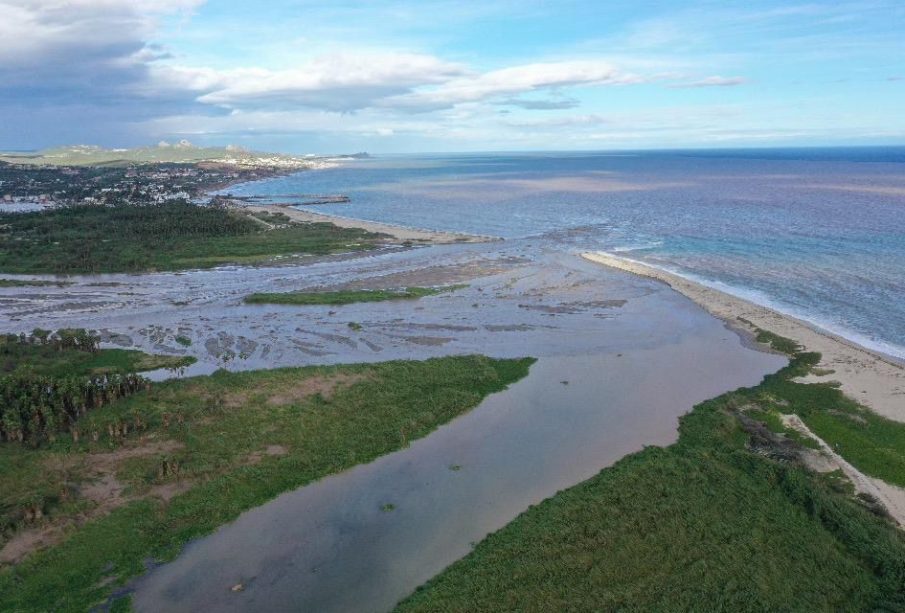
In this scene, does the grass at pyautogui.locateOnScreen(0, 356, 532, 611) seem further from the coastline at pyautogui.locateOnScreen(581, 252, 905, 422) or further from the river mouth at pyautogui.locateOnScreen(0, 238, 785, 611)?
the coastline at pyautogui.locateOnScreen(581, 252, 905, 422)

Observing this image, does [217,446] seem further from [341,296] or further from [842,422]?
[842,422]

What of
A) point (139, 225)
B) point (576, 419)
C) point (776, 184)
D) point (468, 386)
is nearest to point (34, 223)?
point (139, 225)

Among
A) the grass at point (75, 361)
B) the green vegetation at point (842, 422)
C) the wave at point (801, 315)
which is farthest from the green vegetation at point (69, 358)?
the wave at point (801, 315)

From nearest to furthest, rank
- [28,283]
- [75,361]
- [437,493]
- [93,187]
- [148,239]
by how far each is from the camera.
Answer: [437,493] < [75,361] < [28,283] < [148,239] < [93,187]

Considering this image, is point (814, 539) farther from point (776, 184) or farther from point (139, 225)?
point (776, 184)

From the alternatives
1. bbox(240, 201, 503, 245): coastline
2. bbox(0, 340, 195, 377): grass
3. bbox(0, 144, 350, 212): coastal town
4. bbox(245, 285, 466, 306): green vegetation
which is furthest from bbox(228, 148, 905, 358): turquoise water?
bbox(0, 340, 195, 377): grass

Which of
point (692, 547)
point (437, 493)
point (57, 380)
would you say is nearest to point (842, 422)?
point (692, 547)

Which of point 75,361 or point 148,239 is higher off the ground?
point 148,239

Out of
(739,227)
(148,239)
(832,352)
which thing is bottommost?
(832,352)
